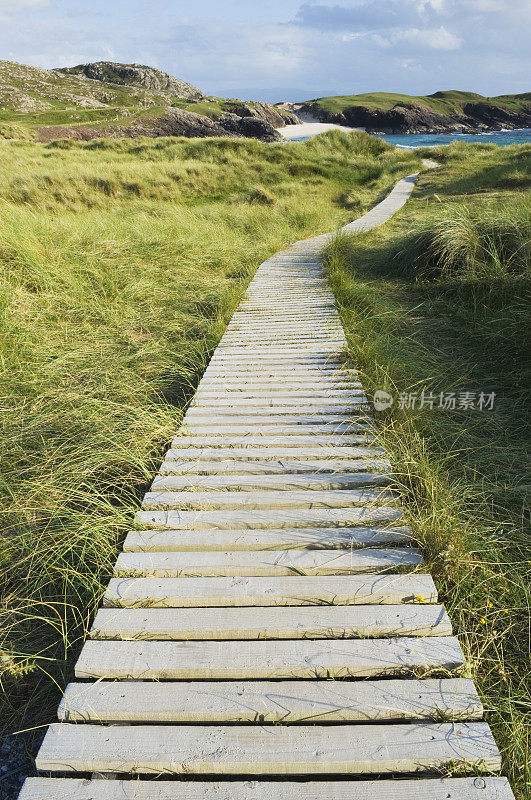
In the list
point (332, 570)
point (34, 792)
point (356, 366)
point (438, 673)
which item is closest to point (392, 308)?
point (356, 366)

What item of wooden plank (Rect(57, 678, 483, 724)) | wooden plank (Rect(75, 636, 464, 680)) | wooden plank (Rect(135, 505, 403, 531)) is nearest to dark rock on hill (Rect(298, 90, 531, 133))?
wooden plank (Rect(135, 505, 403, 531))

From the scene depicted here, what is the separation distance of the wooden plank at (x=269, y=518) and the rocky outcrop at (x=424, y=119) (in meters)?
80.9

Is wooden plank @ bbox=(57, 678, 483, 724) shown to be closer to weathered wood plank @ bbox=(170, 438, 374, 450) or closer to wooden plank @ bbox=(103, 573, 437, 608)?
wooden plank @ bbox=(103, 573, 437, 608)

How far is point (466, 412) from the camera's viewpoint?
11.1 feet

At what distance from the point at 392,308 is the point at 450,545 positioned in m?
3.63

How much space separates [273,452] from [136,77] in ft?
277

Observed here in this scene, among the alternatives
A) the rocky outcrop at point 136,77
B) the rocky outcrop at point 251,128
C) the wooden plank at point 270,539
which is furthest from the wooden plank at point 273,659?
the rocky outcrop at point 136,77

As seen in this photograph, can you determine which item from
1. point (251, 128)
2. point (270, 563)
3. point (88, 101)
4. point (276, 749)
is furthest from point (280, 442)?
point (88, 101)

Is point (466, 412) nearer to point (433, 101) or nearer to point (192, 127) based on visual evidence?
point (192, 127)

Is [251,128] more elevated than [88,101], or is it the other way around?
[88,101]

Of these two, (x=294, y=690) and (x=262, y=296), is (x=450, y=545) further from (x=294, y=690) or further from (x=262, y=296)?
(x=262, y=296)

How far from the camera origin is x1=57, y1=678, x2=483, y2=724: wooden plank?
140 cm

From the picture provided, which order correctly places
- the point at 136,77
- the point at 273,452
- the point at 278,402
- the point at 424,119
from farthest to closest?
the point at 424,119 → the point at 136,77 → the point at 278,402 → the point at 273,452

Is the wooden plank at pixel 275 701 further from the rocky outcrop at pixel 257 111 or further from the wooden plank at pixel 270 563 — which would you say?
the rocky outcrop at pixel 257 111
